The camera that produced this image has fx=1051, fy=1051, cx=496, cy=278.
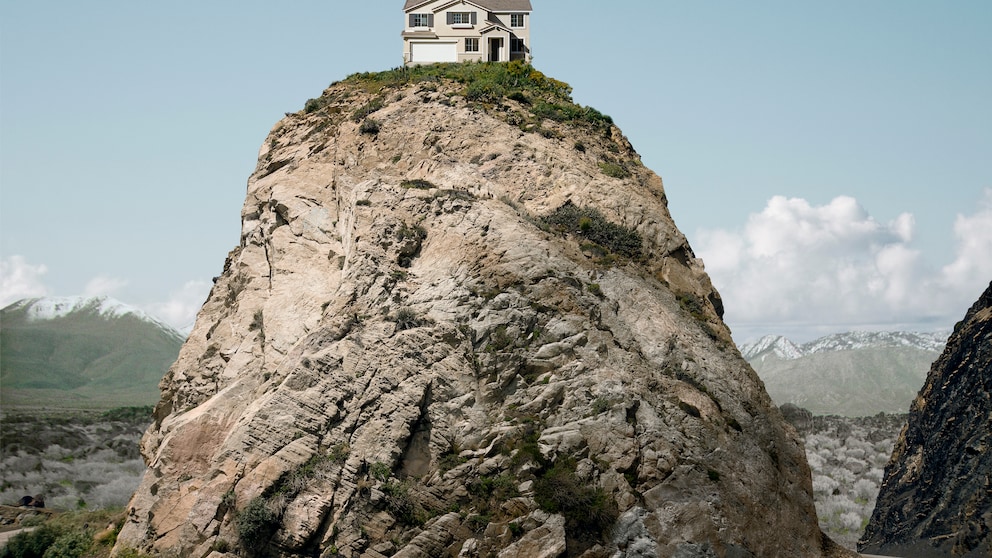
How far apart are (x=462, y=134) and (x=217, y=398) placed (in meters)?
13.2

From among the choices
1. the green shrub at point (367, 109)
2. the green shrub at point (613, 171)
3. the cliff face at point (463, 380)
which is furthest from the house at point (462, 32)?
the green shrub at point (613, 171)

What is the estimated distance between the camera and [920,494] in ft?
178

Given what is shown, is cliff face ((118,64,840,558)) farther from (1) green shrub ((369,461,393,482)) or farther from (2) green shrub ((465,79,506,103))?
(2) green shrub ((465,79,506,103))

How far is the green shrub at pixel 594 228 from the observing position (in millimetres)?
36375

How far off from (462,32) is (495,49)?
188 cm

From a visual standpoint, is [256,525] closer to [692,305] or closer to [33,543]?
[692,305]

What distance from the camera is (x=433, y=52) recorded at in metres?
53.2

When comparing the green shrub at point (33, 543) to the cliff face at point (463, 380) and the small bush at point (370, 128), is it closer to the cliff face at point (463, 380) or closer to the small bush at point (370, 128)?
the cliff face at point (463, 380)

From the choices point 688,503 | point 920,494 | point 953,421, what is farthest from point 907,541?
point 688,503

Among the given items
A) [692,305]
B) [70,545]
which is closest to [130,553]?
[70,545]

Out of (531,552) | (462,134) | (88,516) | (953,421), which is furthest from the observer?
(953,421)

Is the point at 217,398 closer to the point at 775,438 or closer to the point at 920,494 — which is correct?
the point at 775,438

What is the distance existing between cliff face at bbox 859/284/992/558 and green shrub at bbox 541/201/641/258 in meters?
22.4

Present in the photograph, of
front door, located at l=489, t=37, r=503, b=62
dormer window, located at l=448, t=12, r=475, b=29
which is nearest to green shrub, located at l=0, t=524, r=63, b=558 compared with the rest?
front door, located at l=489, t=37, r=503, b=62
